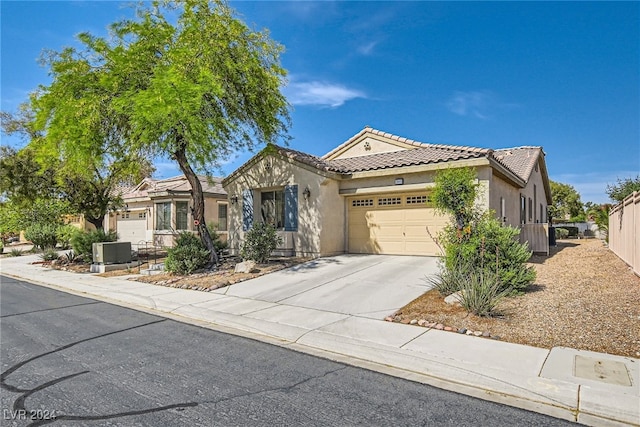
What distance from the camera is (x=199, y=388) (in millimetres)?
4289

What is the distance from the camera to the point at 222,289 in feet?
34.2

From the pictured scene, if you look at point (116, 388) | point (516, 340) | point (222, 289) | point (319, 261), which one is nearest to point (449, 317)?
point (516, 340)

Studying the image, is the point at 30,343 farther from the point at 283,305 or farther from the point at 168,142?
the point at 168,142

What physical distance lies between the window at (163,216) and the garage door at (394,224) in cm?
1197

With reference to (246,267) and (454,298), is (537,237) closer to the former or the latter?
(454,298)

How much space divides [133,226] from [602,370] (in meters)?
27.9

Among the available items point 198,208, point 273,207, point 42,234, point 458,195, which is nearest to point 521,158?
point 458,195

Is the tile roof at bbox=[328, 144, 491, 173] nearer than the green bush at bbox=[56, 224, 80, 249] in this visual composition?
Yes

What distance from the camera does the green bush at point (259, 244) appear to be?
1324cm

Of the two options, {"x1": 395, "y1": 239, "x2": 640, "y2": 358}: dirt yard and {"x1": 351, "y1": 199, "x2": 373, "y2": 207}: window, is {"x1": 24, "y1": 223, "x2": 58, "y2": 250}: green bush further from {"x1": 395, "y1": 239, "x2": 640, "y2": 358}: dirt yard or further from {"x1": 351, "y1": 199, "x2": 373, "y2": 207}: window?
{"x1": 395, "y1": 239, "x2": 640, "y2": 358}: dirt yard

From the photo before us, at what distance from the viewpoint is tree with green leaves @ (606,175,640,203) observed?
17.3 meters

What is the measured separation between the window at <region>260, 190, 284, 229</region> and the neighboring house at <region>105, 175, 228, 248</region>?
4.67 metres

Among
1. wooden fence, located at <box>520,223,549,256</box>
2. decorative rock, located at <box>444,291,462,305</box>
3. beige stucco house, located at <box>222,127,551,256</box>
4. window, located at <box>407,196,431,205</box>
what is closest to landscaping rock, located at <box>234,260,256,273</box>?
beige stucco house, located at <box>222,127,551,256</box>

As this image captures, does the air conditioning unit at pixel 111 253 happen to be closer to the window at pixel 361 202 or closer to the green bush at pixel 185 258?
the green bush at pixel 185 258
